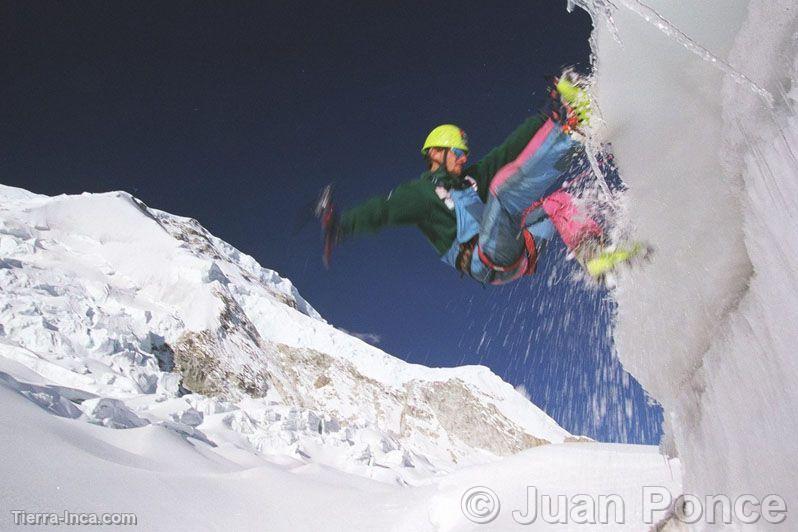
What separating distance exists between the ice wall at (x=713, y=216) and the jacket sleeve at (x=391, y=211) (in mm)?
1677

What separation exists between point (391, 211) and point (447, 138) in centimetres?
82

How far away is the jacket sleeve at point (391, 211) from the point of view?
13.4ft

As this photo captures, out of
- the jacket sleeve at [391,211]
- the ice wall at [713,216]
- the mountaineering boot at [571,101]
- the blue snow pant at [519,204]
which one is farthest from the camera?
the jacket sleeve at [391,211]

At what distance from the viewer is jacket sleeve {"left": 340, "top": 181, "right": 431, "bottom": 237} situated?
410cm

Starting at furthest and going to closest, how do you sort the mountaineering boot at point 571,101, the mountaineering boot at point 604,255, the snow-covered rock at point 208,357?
the snow-covered rock at point 208,357 → the mountaineering boot at point 571,101 → the mountaineering boot at point 604,255

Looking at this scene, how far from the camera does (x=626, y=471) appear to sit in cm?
401

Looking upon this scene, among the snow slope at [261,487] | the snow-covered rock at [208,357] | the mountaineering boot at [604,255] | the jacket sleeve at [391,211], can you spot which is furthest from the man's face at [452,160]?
the snow-covered rock at [208,357]

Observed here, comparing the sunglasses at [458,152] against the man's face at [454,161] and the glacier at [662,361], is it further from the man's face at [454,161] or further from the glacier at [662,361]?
the glacier at [662,361]

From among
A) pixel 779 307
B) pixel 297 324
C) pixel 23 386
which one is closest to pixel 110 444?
pixel 23 386

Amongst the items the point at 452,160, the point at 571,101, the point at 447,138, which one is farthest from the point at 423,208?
the point at 571,101

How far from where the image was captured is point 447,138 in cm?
410

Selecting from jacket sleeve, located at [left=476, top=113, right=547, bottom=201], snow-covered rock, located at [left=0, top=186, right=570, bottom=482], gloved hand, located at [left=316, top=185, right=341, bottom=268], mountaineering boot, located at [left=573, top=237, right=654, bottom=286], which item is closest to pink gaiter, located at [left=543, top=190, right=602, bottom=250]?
mountaineering boot, located at [left=573, top=237, right=654, bottom=286]

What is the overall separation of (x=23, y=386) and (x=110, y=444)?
4023 mm

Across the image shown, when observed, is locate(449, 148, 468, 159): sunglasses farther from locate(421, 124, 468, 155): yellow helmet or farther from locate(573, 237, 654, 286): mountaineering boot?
locate(573, 237, 654, 286): mountaineering boot
